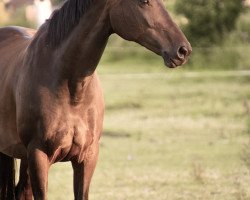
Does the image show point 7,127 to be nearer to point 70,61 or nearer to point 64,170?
point 70,61

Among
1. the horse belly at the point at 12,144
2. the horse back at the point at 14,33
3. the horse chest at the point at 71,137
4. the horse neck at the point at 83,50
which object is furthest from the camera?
the horse back at the point at 14,33

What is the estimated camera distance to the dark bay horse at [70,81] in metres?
5.79

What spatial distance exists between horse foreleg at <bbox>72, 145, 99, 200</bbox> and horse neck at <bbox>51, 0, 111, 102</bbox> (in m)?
0.42

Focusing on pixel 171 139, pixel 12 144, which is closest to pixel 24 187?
pixel 12 144

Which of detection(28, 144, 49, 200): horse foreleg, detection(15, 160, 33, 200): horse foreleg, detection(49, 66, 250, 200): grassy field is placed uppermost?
detection(28, 144, 49, 200): horse foreleg

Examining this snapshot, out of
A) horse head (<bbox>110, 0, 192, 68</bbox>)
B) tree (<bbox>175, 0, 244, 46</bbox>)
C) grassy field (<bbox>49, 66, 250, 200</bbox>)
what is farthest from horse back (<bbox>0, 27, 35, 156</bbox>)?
tree (<bbox>175, 0, 244, 46</bbox>)

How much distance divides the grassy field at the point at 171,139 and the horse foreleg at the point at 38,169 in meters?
2.76

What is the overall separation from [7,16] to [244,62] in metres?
9.78

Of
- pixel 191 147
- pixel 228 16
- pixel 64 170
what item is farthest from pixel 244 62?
pixel 64 170

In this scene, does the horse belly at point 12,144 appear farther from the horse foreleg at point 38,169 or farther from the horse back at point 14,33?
the horse back at point 14,33

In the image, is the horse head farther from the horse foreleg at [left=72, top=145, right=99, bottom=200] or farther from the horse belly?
the horse belly

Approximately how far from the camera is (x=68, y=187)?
32.3ft

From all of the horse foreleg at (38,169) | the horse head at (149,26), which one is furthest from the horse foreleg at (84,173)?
the horse head at (149,26)

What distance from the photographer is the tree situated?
2044 centimetres
